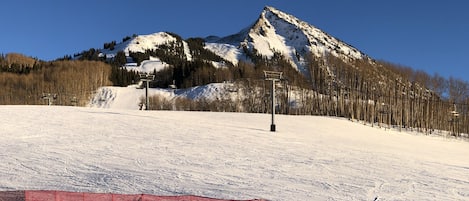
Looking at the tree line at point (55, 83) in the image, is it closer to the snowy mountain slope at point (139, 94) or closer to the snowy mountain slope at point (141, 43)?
the snowy mountain slope at point (139, 94)

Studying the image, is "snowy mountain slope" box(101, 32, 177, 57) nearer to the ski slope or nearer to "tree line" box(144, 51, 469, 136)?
"tree line" box(144, 51, 469, 136)

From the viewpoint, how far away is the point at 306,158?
13.9 meters

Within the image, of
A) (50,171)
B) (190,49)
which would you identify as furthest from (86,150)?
(190,49)

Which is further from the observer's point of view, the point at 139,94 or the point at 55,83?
the point at 139,94

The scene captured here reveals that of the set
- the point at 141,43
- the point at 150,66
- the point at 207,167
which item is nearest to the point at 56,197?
the point at 207,167

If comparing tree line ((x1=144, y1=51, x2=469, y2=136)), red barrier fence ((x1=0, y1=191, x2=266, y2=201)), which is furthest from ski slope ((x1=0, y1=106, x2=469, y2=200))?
tree line ((x1=144, y1=51, x2=469, y2=136))

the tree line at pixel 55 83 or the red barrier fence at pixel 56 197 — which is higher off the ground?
the tree line at pixel 55 83

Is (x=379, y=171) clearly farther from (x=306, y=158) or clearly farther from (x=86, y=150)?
(x=86, y=150)

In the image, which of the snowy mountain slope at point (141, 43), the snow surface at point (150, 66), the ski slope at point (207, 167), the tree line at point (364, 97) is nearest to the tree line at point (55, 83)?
the tree line at point (364, 97)

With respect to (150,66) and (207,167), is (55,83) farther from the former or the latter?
(207,167)

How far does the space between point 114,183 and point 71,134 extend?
354 inches

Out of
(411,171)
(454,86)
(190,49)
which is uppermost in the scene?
(190,49)

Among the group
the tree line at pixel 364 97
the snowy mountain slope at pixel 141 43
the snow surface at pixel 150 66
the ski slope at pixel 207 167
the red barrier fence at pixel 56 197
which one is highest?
the snowy mountain slope at pixel 141 43

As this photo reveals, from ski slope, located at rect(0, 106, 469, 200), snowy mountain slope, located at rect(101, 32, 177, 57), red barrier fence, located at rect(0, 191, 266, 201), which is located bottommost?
ski slope, located at rect(0, 106, 469, 200)
